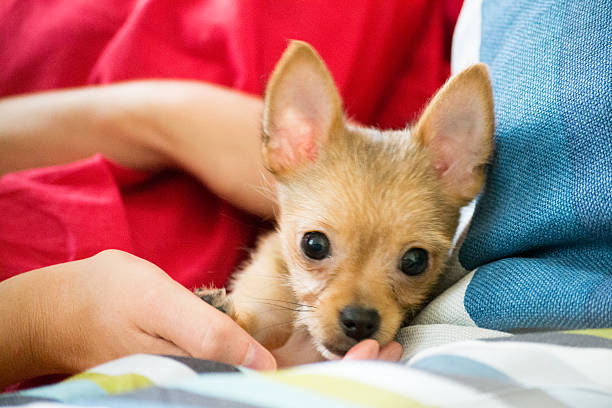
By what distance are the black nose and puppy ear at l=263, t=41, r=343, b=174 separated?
54cm

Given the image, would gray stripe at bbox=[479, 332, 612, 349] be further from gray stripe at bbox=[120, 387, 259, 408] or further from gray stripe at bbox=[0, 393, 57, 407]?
gray stripe at bbox=[0, 393, 57, 407]

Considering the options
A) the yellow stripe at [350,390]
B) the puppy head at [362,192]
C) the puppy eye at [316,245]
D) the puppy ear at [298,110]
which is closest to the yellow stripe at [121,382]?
the yellow stripe at [350,390]

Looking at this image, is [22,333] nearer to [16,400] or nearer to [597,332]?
[16,400]

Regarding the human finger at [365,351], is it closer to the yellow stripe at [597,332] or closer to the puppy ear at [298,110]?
the yellow stripe at [597,332]

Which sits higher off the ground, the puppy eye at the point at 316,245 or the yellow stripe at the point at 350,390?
the yellow stripe at the point at 350,390

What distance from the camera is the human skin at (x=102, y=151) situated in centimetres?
132

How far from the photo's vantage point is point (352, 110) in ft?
7.34

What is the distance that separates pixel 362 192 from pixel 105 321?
2.51ft

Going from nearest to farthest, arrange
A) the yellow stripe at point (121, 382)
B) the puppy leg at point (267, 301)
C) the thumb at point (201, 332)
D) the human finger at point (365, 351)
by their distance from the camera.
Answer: the yellow stripe at point (121, 382)
the thumb at point (201, 332)
the human finger at point (365, 351)
the puppy leg at point (267, 301)

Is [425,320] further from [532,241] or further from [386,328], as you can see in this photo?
[532,241]

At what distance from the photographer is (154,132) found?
192 cm

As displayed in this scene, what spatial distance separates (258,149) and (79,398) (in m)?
1.19

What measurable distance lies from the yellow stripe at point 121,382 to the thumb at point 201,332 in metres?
0.23

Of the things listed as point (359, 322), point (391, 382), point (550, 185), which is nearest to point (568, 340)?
point (391, 382)
